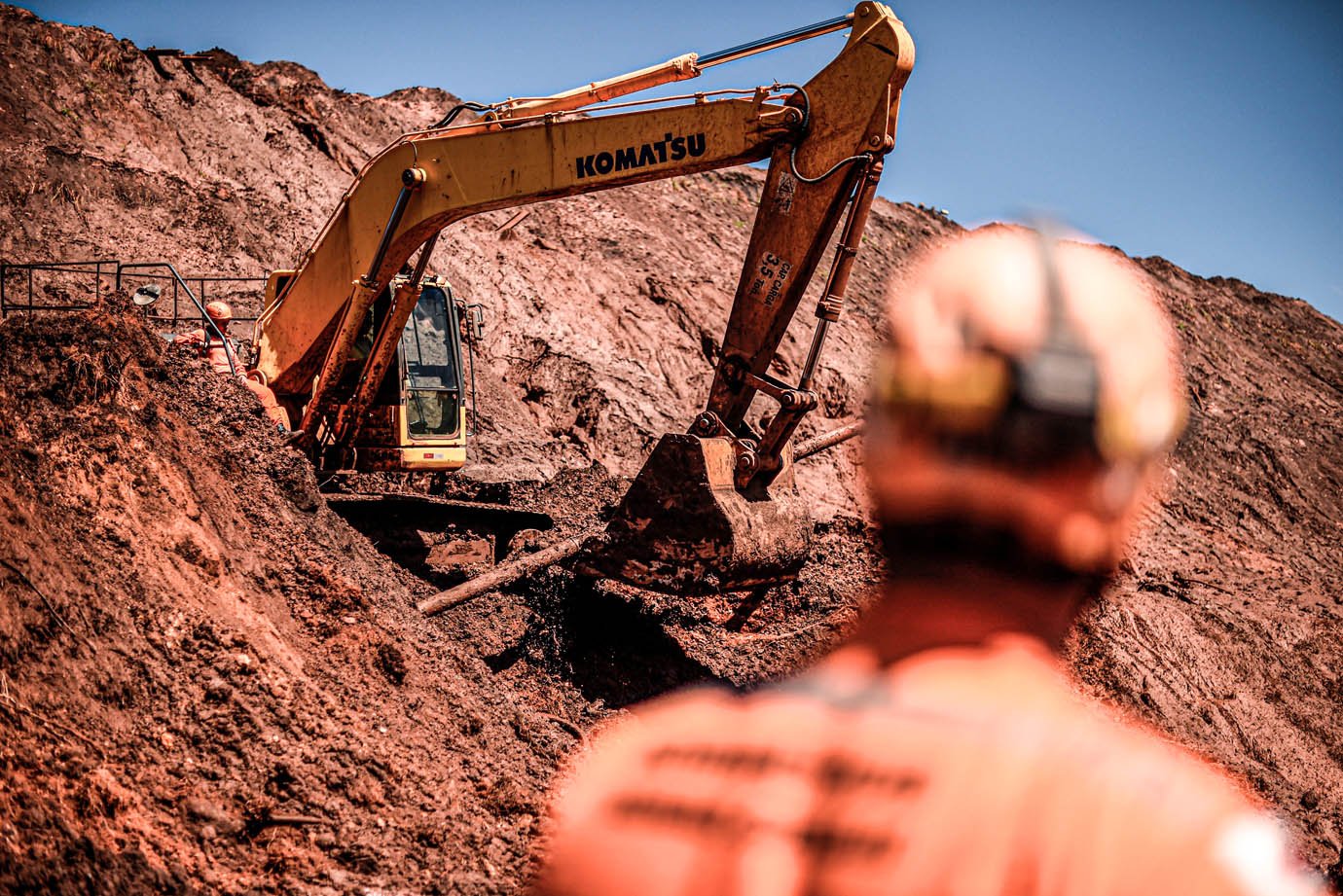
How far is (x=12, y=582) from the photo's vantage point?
377cm

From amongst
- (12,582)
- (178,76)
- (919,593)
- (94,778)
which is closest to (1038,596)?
(919,593)

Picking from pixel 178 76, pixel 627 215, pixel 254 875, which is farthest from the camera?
pixel 627 215

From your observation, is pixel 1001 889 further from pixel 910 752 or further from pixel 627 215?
pixel 627 215

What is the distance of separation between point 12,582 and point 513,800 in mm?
2267

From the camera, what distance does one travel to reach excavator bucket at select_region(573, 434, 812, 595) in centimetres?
688

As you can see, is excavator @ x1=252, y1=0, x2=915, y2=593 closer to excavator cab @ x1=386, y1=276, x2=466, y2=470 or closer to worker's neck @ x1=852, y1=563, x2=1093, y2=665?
excavator cab @ x1=386, y1=276, x2=466, y2=470

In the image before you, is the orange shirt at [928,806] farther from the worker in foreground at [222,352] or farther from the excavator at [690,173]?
the worker in foreground at [222,352]

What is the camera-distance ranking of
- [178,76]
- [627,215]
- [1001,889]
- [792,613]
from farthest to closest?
[627,215], [178,76], [792,613], [1001,889]

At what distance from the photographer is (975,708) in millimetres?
730

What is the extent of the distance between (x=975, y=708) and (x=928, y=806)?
3.9 inches

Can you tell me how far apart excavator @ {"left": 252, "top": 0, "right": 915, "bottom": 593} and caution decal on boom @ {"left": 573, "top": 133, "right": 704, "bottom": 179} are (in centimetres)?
1

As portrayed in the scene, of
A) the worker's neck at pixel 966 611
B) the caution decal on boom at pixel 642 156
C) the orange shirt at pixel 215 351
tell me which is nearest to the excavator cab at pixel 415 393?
the orange shirt at pixel 215 351

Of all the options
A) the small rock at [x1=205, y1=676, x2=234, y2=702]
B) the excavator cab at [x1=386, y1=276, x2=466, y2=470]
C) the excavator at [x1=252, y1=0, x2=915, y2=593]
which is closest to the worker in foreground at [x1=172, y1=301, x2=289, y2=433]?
the excavator at [x1=252, y1=0, x2=915, y2=593]

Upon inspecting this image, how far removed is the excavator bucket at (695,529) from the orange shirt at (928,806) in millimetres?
6057
